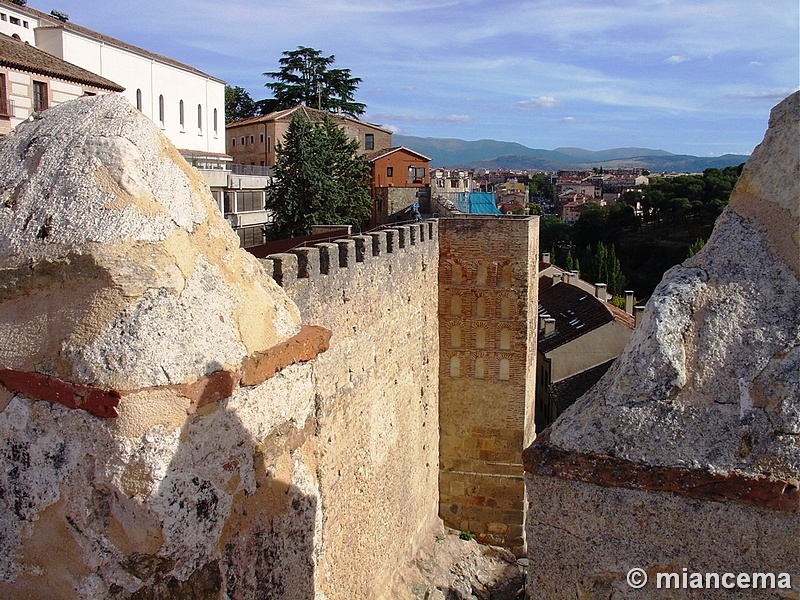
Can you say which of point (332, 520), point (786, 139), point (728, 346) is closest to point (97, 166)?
point (728, 346)

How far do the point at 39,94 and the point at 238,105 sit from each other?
140 ft

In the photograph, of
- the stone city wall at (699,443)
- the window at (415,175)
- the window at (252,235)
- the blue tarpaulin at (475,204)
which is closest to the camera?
the stone city wall at (699,443)

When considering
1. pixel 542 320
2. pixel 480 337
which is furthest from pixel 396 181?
pixel 480 337

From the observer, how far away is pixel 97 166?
284 cm

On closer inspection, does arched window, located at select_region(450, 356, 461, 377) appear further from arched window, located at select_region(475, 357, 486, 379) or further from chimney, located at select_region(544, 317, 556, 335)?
chimney, located at select_region(544, 317, 556, 335)

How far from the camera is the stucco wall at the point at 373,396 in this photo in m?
8.87

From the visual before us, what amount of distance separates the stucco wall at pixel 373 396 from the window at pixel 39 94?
7.72m

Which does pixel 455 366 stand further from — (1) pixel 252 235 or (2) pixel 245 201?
(2) pixel 245 201

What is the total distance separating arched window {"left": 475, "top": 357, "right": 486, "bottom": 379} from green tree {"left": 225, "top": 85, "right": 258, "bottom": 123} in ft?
132

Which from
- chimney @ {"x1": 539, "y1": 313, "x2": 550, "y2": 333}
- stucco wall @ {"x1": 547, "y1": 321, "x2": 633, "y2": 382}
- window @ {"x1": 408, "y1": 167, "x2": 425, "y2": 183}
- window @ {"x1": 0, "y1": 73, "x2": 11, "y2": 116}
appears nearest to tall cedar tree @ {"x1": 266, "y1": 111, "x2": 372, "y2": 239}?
chimney @ {"x1": 539, "y1": 313, "x2": 550, "y2": 333}

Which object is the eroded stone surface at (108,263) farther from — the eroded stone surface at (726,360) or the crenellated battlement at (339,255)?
the crenellated battlement at (339,255)

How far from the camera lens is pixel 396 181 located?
119 feet

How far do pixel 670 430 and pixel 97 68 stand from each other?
74.6ft

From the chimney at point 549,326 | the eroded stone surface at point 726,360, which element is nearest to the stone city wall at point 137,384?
the eroded stone surface at point 726,360
